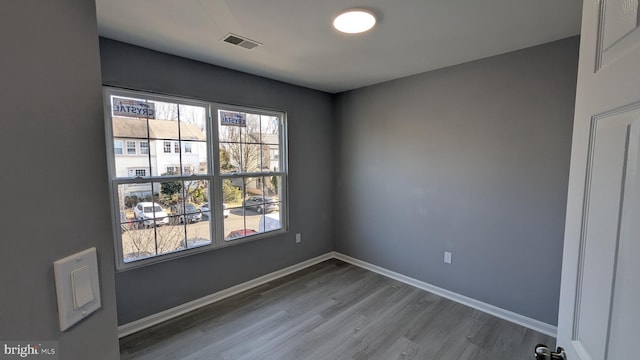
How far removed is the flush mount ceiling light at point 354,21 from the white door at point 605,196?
48.2 inches

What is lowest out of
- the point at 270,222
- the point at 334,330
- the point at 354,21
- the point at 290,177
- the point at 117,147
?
the point at 334,330

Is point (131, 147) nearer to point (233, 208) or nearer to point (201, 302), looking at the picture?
point (233, 208)

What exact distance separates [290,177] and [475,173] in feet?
6.75

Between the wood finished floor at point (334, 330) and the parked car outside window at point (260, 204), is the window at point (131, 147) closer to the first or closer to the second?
the parked car outside window at point (260, 204)

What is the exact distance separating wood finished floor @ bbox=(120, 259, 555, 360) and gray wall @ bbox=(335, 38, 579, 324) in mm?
369

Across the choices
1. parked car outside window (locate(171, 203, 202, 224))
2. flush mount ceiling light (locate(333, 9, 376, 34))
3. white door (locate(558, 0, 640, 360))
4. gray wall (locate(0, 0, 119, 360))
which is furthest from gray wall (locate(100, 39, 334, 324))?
white door (locate(558, 0, 640, 360))

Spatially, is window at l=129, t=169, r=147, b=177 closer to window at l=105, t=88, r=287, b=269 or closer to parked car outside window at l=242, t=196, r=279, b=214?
window at l=105, t=88, r=287, b=269

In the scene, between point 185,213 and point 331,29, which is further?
point 185,213

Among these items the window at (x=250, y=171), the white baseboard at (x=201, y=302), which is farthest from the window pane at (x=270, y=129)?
the white baseboard at (x=201, y=302)

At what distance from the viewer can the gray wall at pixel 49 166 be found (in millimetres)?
412

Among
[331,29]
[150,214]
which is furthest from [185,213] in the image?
[331,29]

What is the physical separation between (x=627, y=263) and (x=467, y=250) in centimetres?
235

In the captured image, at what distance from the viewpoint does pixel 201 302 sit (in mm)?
2648

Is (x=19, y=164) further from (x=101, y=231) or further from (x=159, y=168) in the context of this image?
(x=159, y=168)
